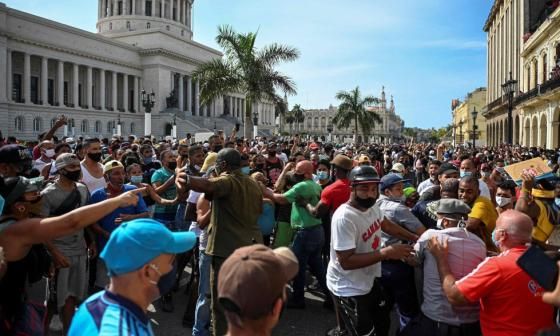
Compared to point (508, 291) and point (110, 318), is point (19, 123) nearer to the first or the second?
point (110, 318)

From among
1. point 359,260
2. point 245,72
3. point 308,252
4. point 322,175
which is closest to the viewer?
point 359,260

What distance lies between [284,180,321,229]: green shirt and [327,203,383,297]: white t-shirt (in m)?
1.78

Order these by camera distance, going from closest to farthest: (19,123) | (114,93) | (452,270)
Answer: (452,270) → (19,123) → (114,93)

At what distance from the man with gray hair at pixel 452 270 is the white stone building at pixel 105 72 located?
1538 inches

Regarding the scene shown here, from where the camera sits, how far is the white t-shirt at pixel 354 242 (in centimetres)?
372

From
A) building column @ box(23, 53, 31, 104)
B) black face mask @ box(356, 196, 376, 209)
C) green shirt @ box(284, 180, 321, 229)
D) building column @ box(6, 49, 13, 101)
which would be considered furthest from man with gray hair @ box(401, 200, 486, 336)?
building column @ box(23, 53, 31, 104)

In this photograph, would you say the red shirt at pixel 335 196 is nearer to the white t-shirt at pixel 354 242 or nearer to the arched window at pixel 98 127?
the white t-shirt at pixel 354 242

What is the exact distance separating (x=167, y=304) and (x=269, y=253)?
4.58 metres

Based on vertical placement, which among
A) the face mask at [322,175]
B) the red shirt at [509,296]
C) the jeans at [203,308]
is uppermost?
the face mask at [322,175]

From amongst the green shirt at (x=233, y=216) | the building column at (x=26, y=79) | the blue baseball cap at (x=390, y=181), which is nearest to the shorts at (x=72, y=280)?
the green shirt at (x=233, y=216)

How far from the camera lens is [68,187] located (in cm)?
480

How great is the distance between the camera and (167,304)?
19.5 feet

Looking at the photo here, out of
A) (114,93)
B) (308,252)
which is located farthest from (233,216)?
(114,93)

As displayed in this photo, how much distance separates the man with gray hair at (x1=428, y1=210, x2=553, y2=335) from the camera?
9.59ft
